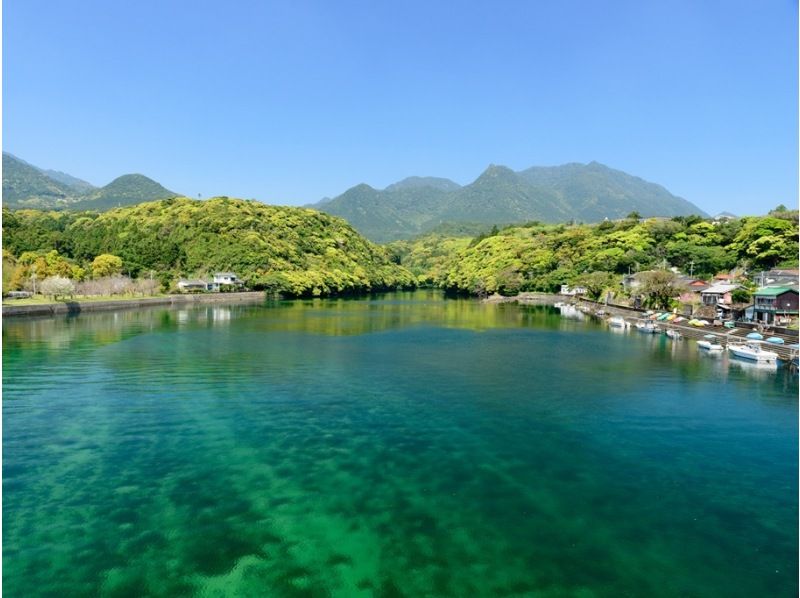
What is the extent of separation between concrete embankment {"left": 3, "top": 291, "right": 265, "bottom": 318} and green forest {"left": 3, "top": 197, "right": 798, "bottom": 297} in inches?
229

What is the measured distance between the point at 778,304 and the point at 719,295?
1077 centimetres

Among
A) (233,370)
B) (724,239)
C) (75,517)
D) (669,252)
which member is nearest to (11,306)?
(233,370)

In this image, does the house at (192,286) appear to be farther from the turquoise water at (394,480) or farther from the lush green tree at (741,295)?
the lush green tree at (741,295)

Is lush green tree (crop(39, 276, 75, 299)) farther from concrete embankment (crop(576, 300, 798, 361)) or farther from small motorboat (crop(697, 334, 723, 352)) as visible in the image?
small motorboat (crop(697, 334, 723, 352))

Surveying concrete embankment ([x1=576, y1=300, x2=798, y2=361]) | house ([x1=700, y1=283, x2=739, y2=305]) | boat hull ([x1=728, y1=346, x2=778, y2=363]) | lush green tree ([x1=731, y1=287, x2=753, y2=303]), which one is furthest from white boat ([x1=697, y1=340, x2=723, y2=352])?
house ([x1=700, y1=283, x2=739, y2=305])

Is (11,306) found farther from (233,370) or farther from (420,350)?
(420,350)

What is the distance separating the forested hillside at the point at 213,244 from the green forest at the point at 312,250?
0.81ft

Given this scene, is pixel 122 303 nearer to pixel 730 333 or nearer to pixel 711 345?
pixel 711 345

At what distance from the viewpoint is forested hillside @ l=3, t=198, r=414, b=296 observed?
76625 millimetres

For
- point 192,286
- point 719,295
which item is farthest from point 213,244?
point 719,295

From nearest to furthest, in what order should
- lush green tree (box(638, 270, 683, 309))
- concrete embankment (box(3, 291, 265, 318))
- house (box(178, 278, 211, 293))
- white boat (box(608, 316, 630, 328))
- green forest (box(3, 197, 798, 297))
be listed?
concrete embankment (box(3, 291, 265, 318)) < white boat (box(608, 316, 630, 328)) < lush green tree (box(638, 270, 683, 309)) < green forest (box(3, 197, 798, 297)) < house (box(178, 278, 211, 293))

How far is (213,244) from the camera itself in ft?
294

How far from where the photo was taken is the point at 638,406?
65.1ft

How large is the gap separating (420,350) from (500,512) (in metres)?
22.2
